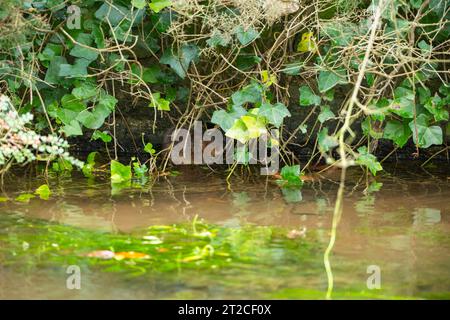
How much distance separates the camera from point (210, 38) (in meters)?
4.55

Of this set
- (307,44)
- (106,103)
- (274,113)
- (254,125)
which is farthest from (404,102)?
(106,103)

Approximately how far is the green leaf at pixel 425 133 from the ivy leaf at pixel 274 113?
2.63 ft

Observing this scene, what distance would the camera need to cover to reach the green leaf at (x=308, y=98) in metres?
4.57

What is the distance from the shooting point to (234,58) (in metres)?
4.61

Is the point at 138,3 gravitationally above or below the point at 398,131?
above

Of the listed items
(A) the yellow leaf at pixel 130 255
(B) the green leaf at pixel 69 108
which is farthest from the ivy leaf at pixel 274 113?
(A) the yellow leaf at pixel 130 255

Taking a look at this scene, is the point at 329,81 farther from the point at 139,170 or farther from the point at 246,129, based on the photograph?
→ the point at 139,170

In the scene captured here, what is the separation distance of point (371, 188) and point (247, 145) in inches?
32.4

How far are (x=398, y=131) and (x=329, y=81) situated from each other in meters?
0.60

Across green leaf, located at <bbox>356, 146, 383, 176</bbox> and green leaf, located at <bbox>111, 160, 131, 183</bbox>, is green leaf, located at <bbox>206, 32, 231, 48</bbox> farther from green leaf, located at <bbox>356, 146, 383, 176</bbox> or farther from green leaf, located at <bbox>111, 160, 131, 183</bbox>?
green leaf, located at <bbox>356, 146, 383, 176</bbox>

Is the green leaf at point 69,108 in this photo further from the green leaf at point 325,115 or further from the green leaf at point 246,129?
the green leaf at point 325,115

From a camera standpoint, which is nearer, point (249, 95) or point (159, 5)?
point (159, 5)

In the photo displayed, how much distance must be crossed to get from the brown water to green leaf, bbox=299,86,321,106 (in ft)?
1.54

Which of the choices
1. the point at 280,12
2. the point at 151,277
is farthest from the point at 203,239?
the point at 280,12
